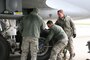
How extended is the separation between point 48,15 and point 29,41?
101 inches

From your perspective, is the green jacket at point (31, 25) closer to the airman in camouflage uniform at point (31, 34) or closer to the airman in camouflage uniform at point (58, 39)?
the airman in camouflage uniform at point (31, 34)

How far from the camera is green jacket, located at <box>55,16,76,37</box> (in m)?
9.67

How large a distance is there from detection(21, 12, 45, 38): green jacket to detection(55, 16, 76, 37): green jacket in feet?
5.10

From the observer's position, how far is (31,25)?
8117 millimetres

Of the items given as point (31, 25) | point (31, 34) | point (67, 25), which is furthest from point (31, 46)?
point (67, 25)

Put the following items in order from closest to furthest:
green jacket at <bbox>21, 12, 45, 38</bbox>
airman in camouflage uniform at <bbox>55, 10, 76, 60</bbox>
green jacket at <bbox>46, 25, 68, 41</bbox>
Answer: green jacket at <bbox>21, 12, 45, 38</bbox>, green jacket at <bbox>46, 25, 68, 41</bbox>, airman in camouflage uniform at <bbox>55, 10, 76, 60</bbox>

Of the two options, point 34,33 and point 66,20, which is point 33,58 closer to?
point 34,33

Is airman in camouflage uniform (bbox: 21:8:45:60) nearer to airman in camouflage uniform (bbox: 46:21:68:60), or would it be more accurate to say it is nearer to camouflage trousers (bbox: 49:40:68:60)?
airman in camouflage uniform (bbox: 46:21:68:60)

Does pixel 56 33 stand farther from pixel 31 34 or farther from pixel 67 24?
pixel 67 24

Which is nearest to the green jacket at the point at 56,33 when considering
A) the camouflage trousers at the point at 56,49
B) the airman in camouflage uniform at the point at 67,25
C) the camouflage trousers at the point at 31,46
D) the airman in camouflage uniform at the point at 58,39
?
the airman in camouflage uniform at the point at 58,39

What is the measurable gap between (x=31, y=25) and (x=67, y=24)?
6.24 ft

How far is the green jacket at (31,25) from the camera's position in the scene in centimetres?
809

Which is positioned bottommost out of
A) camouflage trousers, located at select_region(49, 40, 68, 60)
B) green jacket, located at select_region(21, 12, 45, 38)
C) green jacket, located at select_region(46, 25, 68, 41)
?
camouflage trousers, located at select_region(49, 40, 68, 60)

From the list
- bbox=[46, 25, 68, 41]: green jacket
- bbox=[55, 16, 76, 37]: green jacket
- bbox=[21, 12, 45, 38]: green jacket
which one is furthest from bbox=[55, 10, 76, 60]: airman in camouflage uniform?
bbox=[21, 12, 45, 38]: green jacket
